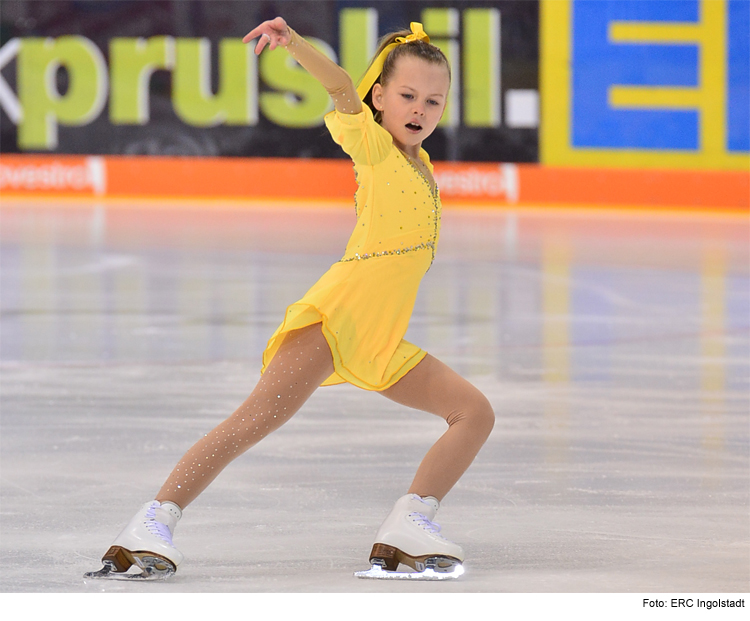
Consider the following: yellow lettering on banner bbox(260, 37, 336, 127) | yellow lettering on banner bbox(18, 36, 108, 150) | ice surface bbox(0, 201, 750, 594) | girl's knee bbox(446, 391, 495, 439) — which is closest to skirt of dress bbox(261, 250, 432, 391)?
girl's knee bbox(446, 391, 495, 439)

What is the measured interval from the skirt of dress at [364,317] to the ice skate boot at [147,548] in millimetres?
460

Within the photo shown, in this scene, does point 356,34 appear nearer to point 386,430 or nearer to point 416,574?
point 386,430

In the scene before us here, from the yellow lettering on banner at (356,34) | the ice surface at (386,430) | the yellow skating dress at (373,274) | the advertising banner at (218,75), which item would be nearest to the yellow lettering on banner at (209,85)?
the advertising banner at (218,75)

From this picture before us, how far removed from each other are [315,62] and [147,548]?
1.24 meters

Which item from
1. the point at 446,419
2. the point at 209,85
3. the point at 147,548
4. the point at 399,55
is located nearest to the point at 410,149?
the point at 399,55

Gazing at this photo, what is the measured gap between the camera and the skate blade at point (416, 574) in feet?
11.5

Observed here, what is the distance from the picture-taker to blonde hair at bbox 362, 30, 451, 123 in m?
3.69

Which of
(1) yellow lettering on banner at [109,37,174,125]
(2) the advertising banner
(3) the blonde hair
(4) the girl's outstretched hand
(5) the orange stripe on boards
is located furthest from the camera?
(1) yellow lettering on banner at [109,37,174,125]

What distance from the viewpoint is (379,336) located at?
3617mm

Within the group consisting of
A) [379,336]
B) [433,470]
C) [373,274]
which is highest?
A: [373,274]

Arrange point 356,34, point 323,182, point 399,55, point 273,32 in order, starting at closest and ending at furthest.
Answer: point 273,32, point 399,55, point 323,182, point 356,34

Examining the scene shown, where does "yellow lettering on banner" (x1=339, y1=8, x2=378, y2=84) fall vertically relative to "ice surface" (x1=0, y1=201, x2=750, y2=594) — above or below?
above

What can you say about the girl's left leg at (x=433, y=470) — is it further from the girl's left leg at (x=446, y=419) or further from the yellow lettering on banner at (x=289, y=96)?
the yellow lettering on banner at (x=289, y=96)

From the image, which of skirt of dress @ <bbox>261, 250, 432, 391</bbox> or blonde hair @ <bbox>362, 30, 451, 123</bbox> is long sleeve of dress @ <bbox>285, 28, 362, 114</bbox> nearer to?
blonde hair @ <bbox>362, 30, 451, 123</bbox>
